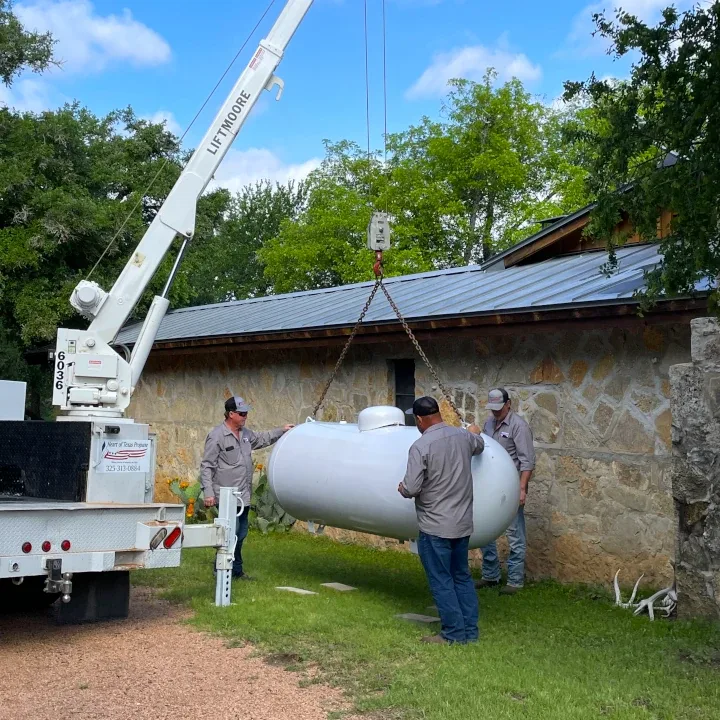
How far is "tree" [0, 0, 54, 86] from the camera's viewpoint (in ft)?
77.4

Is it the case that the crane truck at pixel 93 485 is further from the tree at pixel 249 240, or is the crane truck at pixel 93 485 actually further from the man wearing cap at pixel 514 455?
the tree at pixel 249 240

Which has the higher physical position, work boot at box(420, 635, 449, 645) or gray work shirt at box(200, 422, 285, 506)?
gray work shirt at box(200, 422, 285, 506)

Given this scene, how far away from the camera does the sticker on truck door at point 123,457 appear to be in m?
7.78

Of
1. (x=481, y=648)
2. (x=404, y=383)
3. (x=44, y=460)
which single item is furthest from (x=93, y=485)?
(x=404, y=383)

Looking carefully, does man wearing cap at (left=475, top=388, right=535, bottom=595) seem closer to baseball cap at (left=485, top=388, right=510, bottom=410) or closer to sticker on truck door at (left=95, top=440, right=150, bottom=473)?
baseball cap at (left=485, top=388, right=510, bottom=410)

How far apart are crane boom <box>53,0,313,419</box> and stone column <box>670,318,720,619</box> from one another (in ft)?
15.8

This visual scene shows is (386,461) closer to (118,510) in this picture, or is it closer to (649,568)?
(118,510)

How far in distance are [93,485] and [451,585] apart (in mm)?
2911

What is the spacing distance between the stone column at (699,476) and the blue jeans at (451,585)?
1.76 meters

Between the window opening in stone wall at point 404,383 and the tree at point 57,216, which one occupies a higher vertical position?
the tree at point 57,216

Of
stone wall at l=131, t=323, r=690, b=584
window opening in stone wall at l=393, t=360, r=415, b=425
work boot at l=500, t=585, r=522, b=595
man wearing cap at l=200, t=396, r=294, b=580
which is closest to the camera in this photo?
stone wall at l=131, t=323, r=690, b=584

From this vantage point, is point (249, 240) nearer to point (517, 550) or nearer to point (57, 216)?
point (57, 216)

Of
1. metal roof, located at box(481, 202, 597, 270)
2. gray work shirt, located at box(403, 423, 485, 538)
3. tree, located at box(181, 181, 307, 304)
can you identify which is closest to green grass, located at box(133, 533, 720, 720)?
gray work shirt, located at box(403, 423, 485, 538)

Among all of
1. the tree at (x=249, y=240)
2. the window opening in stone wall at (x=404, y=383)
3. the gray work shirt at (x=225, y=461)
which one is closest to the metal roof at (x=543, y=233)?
the window opening in stone wall at (x=404, y=383)
